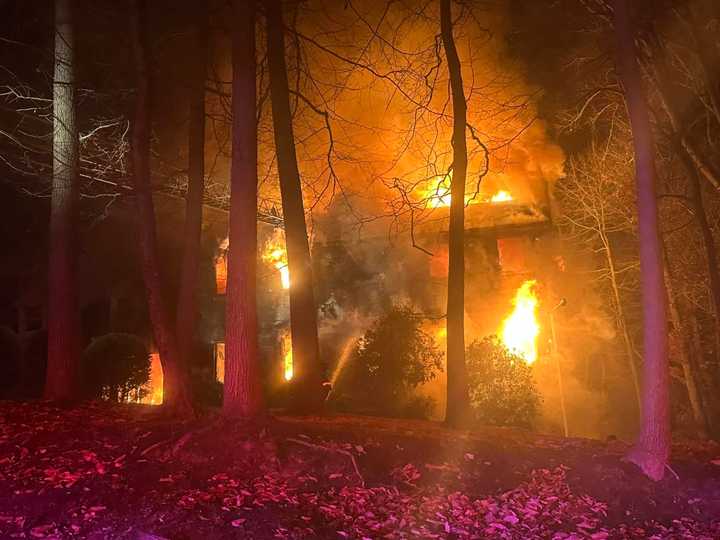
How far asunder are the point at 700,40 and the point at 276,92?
923 cm

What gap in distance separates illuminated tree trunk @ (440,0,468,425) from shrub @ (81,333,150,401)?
34.1 ft

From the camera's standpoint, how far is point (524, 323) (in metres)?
19.6

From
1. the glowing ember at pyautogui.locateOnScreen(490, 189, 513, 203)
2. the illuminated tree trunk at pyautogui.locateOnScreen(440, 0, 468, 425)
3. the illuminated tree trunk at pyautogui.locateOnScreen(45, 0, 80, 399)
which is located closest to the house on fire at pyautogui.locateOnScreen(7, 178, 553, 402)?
the glowing ember at pyautogui.locateOnScreen(490, 189, 513, 203)

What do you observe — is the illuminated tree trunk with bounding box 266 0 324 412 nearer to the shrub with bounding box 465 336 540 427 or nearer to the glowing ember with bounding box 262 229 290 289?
the shrub with bounding box 465 336 540 427

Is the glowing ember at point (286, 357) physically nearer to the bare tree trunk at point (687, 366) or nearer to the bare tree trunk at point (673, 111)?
the bare tree trunk at point (687, 366)

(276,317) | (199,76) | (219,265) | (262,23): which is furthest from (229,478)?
(219,265)

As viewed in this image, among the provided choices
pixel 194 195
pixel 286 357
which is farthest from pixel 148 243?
pixel 286 357

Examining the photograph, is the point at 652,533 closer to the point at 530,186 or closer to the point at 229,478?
the point at 229,478

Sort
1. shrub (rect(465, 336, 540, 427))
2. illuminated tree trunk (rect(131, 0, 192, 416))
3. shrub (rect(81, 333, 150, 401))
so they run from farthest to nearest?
shrub (rect(81, 333, 150, 401)) < shrub (rect(465, 336, 540, 427)) < illuminated tree trunk (rect(131, 0, 192, 416))

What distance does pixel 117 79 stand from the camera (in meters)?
11.8

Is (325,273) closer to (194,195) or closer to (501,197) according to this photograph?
(501,197)

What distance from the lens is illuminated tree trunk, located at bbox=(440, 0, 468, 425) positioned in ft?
33.0

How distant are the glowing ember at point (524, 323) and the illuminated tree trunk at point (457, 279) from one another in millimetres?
10047

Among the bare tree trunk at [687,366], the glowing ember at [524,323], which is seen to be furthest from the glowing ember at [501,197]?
the bare tree trunk at [687,366]
